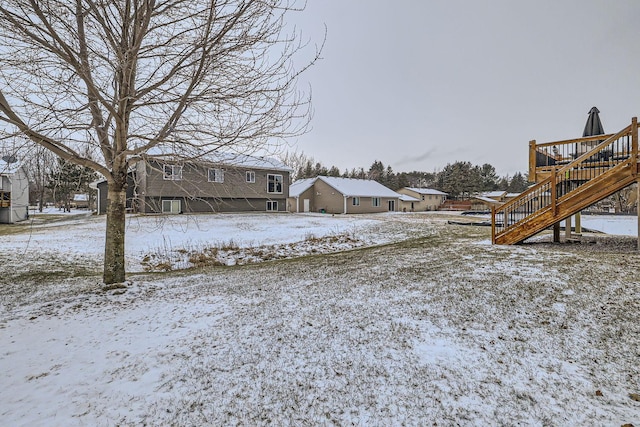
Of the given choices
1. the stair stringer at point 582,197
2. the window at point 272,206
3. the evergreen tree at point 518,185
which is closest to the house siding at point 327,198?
the window at point 272,206

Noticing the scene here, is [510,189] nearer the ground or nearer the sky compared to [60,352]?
nearer the sky

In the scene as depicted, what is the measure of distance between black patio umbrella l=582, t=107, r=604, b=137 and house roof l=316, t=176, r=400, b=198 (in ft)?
71.3

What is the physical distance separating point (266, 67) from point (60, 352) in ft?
15.8

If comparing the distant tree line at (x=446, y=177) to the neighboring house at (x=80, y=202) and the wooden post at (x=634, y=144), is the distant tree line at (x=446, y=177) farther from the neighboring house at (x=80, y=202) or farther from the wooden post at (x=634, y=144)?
the neighboring house at (x=80, y=202)

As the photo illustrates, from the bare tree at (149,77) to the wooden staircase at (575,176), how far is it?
7.07 metres

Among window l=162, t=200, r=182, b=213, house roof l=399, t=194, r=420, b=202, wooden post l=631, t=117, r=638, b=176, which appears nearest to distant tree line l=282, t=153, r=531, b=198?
house roof l=399, t=194, r=420, b=202

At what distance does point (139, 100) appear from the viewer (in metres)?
5.12

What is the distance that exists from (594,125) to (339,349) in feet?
39.0

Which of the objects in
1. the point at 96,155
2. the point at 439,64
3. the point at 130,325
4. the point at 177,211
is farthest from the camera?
the point at 177,211

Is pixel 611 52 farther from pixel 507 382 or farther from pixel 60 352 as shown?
pixel 60 352

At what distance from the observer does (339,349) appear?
3.20 meters

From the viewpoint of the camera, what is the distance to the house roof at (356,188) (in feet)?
104

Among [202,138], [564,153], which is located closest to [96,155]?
[202,138]

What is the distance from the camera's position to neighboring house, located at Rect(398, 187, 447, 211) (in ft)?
145
